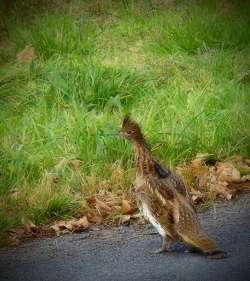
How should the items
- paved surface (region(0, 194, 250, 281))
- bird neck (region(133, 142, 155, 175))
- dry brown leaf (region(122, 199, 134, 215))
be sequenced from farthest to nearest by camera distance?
dry brown leaf (region(122, 199, 134, 215))
bird neck (region(133, 142, 155, 175))
paved surface (region(0, 194, 250, 281))

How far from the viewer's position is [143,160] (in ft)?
21.4

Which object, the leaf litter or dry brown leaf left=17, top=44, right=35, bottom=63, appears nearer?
the leaf litter

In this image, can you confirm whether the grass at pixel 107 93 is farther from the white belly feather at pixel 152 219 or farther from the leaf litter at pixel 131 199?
the white belly feather at pixel 152 219

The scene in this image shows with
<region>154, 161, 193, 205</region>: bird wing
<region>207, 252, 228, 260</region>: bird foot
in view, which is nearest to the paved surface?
<region>207, 252, 228, 260</region>: bird foot

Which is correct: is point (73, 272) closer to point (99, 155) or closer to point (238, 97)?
point (99, 155)

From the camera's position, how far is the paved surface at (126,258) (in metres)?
6.02

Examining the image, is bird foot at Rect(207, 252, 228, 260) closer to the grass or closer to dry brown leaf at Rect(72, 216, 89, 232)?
dry brown leaf at Rect(72, 216, 89, 232)

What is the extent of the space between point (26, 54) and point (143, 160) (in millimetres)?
4340

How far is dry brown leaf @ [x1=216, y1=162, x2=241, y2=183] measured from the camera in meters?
7.79

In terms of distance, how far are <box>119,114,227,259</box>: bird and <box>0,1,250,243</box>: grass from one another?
0.95 meters

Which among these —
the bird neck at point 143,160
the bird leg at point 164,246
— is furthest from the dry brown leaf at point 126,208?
the bird leg at point 164,246

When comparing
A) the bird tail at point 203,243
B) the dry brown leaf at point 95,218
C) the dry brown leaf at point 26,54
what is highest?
the dry brown leaf at point 26,54

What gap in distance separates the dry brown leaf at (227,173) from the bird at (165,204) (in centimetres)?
136

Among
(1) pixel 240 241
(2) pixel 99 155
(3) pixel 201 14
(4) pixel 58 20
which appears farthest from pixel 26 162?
(3) pixel 201 14
